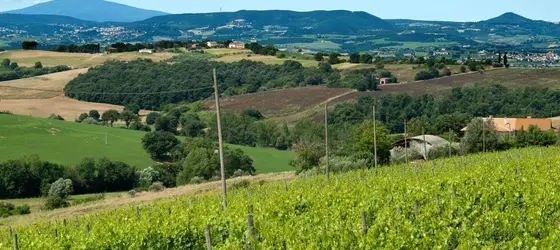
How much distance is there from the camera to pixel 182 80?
94.1m

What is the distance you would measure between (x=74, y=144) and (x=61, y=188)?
45.6ft

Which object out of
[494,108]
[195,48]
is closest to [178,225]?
[494,108]

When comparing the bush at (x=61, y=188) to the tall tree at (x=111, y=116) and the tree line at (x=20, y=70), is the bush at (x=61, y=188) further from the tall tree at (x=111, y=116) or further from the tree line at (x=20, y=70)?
the tree line at (x=20, y=70)

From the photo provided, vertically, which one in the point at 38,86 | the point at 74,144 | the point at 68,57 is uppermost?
the point at 68,57

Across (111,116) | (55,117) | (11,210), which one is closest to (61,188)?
(11,210)

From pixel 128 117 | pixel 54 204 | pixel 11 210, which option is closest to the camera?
pixel 11 210

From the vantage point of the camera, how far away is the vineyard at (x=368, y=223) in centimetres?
1338

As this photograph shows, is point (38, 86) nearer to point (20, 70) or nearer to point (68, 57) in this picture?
point (20, 70)

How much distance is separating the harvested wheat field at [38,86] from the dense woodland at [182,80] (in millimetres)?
1813

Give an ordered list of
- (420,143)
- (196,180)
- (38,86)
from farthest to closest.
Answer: (38,86)
(420,143)
(196,180)

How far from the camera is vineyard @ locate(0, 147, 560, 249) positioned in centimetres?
1338

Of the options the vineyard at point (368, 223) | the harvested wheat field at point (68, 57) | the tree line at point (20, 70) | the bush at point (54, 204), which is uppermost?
the vineyard at point (368, 223)

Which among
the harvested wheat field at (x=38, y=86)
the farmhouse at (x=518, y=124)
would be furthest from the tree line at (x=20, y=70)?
the farmhouse at (x=518, y=124)

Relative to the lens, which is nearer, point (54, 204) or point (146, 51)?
point (54, 204)
